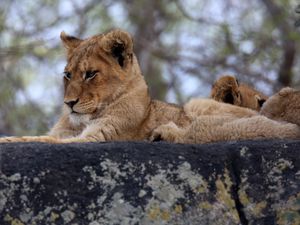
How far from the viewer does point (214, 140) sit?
5.89m

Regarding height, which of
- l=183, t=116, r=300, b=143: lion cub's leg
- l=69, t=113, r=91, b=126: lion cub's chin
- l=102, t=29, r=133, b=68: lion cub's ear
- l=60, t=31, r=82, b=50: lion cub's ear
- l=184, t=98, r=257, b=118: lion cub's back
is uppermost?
l=60, t=31, r=82, b=50: lion cub's ear

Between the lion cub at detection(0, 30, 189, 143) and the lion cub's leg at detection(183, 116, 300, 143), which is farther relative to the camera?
the lion cub at detection(0, 30, 189, 143)

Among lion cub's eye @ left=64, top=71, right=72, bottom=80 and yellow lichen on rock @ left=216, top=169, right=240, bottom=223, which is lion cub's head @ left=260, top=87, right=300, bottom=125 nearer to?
yellow lichen on rock @ left=216, top=169, right=240, bottom=223

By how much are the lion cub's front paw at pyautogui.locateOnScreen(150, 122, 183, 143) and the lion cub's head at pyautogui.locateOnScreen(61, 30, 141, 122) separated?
703 mm

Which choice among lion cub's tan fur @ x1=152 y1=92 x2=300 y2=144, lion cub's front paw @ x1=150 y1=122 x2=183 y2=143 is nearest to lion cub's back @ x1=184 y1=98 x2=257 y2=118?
lion cub's tan fur @ x1=152 y1=92 x2=300 y2=144

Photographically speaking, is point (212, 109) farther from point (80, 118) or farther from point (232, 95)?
point (232, 95)

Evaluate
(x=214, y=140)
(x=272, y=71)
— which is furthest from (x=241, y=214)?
(x=272, y=71)

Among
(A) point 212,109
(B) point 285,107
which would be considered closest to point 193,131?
(B) point 285,107

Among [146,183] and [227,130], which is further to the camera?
[227,130]

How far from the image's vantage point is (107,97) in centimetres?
707

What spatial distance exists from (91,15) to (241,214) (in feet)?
39.1

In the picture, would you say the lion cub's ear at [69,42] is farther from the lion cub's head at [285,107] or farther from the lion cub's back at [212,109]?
the lion cub's head at [285,107]

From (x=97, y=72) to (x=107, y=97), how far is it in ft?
0.67

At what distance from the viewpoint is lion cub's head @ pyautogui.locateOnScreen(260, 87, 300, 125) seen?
20.4 feet
